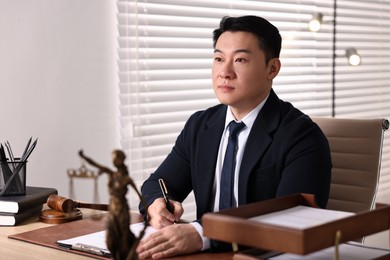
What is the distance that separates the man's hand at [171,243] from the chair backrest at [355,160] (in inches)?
33.4

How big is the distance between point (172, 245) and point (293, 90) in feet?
8.40

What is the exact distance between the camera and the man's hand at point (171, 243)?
5.60ft

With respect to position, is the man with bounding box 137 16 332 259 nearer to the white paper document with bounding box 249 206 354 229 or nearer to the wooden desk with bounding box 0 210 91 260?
the wooden desk with bounding box 0 210 91 260

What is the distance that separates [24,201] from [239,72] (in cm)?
79

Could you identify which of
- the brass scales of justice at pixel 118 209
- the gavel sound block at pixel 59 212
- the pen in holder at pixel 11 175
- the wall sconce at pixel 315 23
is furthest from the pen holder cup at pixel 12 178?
the wall sconce at pixel 315 23

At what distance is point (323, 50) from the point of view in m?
4.42

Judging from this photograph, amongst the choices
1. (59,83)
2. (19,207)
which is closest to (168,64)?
(59,83)

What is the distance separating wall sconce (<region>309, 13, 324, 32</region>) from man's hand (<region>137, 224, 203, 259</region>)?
2.72 meters

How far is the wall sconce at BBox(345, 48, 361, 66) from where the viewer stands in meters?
4.60

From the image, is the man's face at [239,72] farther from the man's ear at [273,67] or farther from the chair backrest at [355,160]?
the chair backrest at [355,160]

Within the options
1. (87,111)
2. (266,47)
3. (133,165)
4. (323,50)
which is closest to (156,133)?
(133,165)

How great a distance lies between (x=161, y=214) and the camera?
202cm

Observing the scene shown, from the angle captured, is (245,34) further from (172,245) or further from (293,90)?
(293,90)

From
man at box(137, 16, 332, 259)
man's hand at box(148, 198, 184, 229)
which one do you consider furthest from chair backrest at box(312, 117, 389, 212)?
man's hand at box(148, 198, 184, 229)
